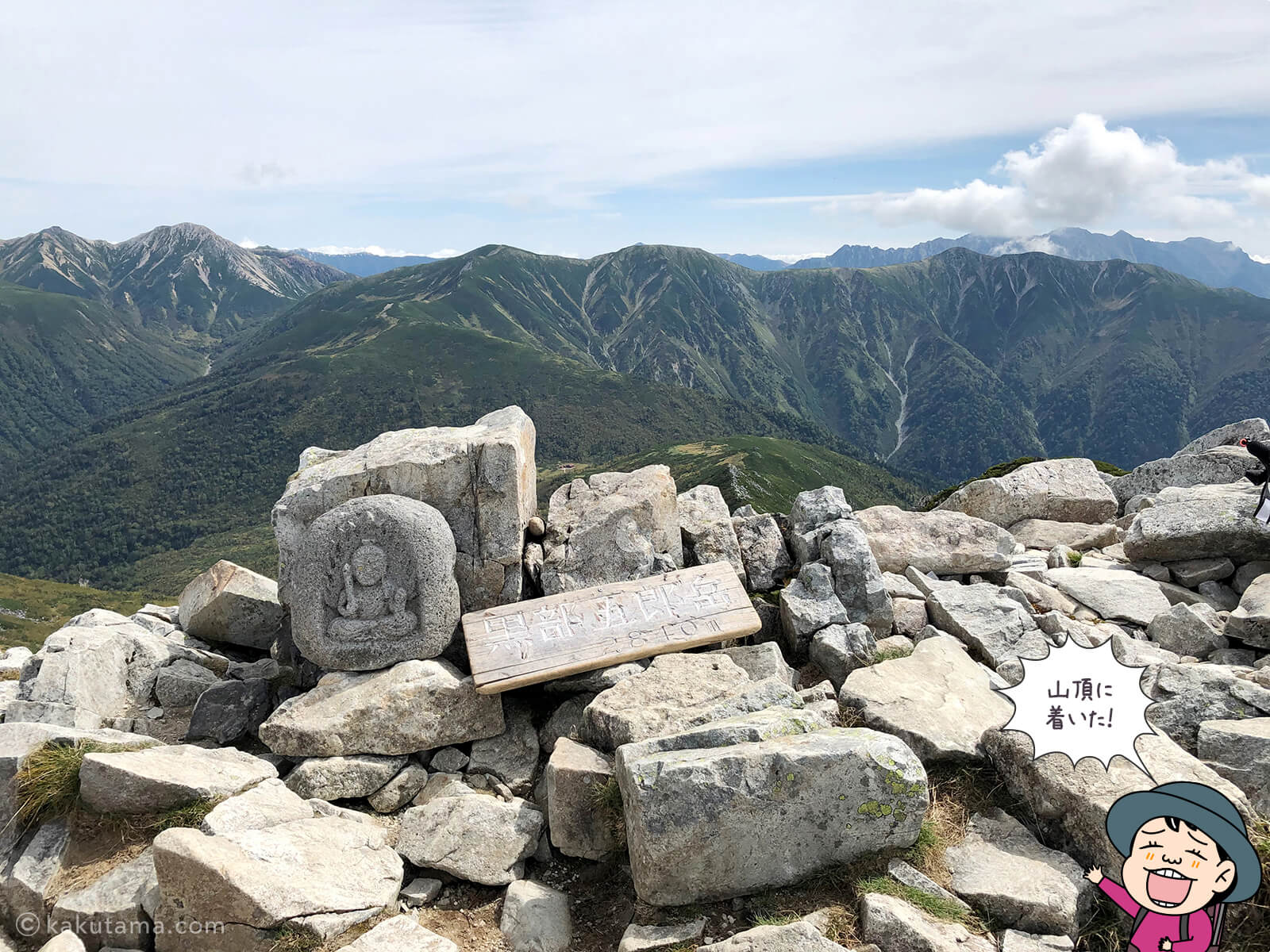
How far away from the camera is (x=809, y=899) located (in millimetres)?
6938

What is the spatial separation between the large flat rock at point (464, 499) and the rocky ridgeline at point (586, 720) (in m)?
0.06

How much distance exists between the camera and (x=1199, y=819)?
5273 millimetres

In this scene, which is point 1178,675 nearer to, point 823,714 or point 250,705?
point 823,714

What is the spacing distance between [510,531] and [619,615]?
8.12 ft

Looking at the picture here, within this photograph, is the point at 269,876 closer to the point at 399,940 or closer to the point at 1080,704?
the point at 399,940

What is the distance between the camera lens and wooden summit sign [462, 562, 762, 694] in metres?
10.4

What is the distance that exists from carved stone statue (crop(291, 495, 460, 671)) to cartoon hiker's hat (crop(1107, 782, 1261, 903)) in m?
8.87

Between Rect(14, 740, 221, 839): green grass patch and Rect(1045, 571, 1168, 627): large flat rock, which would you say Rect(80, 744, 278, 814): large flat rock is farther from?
Rect(1045, 571, 1168, 627): large flat rock

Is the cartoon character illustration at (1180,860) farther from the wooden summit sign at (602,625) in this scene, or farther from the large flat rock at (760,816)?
the wooden summit sign at (602,625)

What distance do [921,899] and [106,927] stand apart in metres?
8.08

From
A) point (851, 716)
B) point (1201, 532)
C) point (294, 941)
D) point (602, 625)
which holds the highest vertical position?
point (1201, 532)

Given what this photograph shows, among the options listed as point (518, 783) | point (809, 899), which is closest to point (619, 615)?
point (518, 783)

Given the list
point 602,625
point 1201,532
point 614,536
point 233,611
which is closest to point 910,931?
point 602,625

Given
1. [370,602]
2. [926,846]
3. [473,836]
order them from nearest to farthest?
[926,846]
[473,836]
[370,602]
